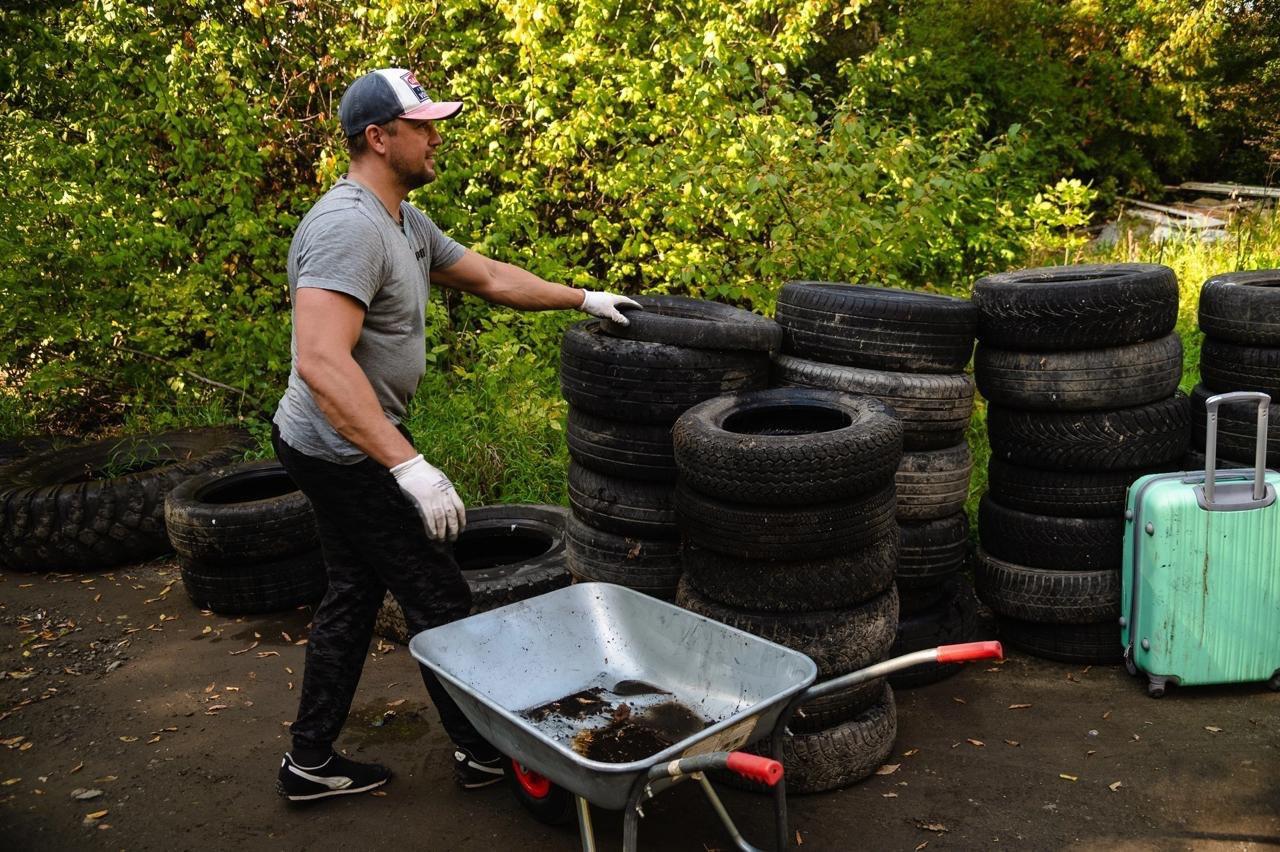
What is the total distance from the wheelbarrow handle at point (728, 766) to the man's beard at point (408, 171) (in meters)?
2.07

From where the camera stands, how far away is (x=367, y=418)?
326cm

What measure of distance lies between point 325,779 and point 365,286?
1765 mm

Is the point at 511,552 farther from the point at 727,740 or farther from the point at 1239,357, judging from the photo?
the point at 1239,357

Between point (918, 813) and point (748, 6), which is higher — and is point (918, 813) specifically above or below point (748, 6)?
below

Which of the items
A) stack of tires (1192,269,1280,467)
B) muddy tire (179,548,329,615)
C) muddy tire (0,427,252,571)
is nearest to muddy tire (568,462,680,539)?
muddy tire (179,548,329,615)

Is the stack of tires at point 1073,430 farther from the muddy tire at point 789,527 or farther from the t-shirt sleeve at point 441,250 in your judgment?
the t-shirt sleeve at point 441,250

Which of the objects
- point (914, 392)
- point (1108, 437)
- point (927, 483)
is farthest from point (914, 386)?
point (1108, 437)

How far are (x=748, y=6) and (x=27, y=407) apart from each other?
259 inches

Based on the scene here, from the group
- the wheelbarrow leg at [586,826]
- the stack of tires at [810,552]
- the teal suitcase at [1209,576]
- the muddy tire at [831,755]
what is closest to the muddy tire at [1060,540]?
the teal suitcase at [1209,576]

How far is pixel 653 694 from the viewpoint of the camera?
11.8 ft

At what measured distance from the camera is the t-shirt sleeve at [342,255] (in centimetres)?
327

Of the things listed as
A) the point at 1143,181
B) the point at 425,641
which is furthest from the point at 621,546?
the point at 1143,181

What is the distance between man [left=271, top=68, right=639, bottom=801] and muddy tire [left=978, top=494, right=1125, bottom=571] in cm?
242

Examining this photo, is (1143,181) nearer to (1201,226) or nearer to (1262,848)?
(1201,226)
